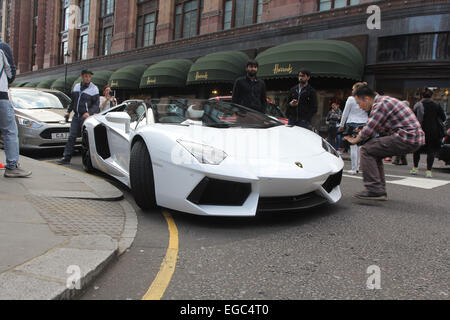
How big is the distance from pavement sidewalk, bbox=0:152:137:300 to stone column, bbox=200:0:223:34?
16.3m

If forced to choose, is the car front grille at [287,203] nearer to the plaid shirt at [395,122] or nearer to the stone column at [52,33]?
the plaid shirt at [395,122]

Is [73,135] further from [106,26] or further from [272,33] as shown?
[106,26]

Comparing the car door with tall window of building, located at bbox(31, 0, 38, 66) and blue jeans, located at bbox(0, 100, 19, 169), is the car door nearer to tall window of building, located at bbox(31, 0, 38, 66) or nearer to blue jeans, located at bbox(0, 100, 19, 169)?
blue jeans, located at bbox(0, 100, 19, 169)

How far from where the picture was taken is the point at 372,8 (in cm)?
1365

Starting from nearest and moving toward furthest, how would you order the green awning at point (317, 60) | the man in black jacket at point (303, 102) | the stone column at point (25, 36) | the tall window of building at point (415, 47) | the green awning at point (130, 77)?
1. the man in black jacket at point (303, 102)
2. the tall window of building at point (415, 47)
3. the green awning at point (317, 60)
4. the green awning at point (130, 77)
5. the stone column at point (25, 36)

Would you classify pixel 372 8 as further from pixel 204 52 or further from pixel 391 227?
pixel 391 227

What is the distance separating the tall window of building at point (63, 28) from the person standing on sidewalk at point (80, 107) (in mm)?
31513

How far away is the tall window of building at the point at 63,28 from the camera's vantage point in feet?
115

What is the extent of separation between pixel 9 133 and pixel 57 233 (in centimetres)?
257

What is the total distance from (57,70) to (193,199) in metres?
37.1

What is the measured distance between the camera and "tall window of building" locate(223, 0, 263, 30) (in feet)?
59.1

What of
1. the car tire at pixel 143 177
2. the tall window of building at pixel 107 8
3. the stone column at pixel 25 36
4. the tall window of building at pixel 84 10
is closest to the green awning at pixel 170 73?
the tall window of building at pixel 107 8
